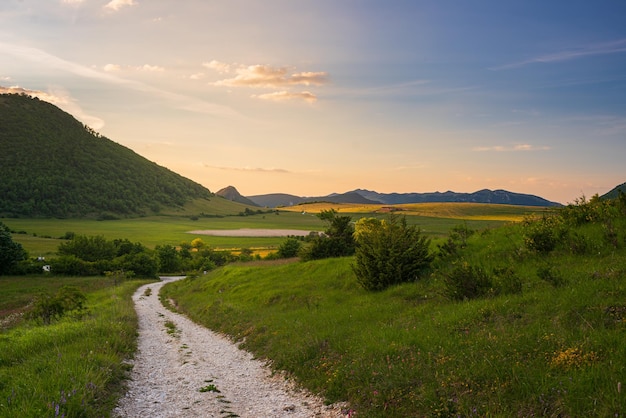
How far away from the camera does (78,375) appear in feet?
35.9

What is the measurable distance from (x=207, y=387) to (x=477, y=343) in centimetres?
810

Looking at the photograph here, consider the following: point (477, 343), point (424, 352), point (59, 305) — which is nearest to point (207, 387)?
point (424, 352)

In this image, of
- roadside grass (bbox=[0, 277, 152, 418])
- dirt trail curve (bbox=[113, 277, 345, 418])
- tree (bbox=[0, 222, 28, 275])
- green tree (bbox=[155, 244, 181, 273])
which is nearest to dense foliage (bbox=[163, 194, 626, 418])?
dirt trail curve (bbox=[113, 277, 345, 418])

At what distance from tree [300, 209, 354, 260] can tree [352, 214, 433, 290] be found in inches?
709

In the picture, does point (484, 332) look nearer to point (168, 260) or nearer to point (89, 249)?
point (89, 249)

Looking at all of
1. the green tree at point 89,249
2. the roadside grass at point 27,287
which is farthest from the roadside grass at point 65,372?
the green tree at point 89,249

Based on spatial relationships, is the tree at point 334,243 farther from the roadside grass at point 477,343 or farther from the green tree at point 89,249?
the green tree at point 89,249

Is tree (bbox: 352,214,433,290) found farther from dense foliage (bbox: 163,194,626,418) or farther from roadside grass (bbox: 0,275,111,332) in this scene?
roadside grass (bbox: 0,275,111,332)

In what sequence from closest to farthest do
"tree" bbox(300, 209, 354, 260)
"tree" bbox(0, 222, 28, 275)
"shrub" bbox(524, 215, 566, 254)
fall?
1. "shrub" bbox(524, 215, 566, 254)
2. "tree" bbox(300, 209, 354, 260)
3. "tree" bbox(0, 222, 28, 275)

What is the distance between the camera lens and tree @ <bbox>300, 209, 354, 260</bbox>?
138 ft

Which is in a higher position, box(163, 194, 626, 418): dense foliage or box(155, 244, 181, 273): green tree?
box(163, 194, 626, 418): dense foliage

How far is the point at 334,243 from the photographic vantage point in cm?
4222

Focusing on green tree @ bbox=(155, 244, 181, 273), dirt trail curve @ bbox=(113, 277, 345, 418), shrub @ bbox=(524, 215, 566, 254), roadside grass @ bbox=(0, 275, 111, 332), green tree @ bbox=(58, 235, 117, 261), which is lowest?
green tree @ bbox=(155, 244, 181, 273)

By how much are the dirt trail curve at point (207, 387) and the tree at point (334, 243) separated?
22269 millimetres
